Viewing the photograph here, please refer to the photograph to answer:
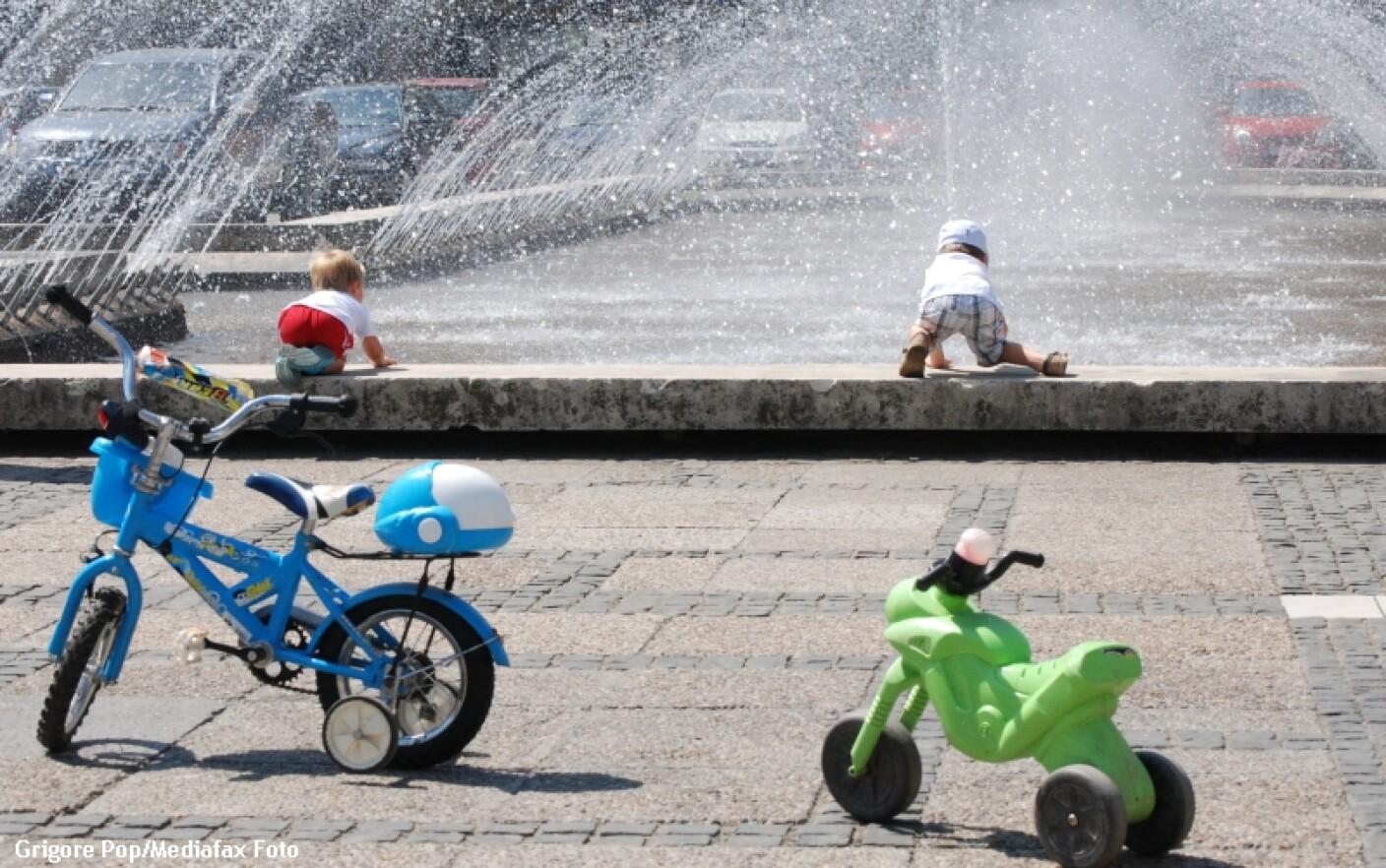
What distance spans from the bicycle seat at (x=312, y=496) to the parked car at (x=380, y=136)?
2053 cm

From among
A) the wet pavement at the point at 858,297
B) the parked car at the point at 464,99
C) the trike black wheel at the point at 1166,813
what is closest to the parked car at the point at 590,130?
the parked car at the point at 464,99

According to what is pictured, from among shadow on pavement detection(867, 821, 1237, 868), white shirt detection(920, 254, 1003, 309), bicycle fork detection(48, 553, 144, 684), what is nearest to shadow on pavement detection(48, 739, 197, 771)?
bicycle fork detection(48, 553, 144, 684)

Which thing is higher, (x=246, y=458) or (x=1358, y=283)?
(x=1358, y=283)

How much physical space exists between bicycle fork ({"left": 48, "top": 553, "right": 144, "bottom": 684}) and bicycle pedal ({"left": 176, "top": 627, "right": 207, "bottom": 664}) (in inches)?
5.4

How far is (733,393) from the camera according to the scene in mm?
9234

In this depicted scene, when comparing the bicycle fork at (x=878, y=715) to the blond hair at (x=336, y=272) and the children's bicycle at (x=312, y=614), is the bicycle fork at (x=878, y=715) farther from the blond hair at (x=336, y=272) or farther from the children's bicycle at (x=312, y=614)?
the blond hair at (x=336, y=272)

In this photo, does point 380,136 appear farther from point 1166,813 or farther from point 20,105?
point 1166,813

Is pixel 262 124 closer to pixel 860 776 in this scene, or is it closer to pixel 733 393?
pixel 733 393

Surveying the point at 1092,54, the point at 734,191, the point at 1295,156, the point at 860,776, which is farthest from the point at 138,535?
the point at 1092,54

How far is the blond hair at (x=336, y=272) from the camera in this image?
9.42 meters

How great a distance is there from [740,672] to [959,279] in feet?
12.4

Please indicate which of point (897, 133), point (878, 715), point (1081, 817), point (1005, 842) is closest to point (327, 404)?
point (878, 715)

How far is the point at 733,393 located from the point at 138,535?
4347 mm

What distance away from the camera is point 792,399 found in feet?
30.1
